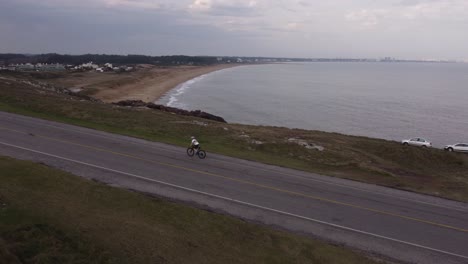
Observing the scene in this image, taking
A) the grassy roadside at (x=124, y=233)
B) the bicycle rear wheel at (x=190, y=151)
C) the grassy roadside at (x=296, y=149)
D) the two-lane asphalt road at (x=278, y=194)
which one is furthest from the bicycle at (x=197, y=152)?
the grassy roadside at (x=124, y=233)

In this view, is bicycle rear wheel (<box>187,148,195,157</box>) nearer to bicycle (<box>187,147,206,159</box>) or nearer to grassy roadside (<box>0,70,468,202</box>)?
bicycle (<box>187,147,206,159</box>)

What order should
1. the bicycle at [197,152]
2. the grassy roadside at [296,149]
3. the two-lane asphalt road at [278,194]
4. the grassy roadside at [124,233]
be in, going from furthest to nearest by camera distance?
1. the bicycle at [197,152]
2. the grassy roadside at [296,149]
3. the two-lane asphalt road at [278,194]
4. the grassy roadside at [124,233]

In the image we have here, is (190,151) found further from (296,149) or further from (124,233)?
(124,233)

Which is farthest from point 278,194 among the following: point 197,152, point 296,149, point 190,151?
point 296,149

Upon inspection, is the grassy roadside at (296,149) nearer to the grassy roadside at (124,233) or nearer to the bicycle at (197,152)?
the bicycle at (197,152)

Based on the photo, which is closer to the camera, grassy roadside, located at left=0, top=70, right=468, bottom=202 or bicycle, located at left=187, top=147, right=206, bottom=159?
grassy roadside, located at left=0, top=70, right=468, bottom=202

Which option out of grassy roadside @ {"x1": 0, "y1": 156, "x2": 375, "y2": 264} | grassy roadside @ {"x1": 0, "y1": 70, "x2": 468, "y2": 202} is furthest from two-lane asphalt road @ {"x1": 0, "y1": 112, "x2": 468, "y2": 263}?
grassy roadside @ {"x1": 0, "y1": 70, "x2": 468, "y2": 202}

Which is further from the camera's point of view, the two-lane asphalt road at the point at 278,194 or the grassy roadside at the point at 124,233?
the two-lane asphalt road at the point at 278,194
